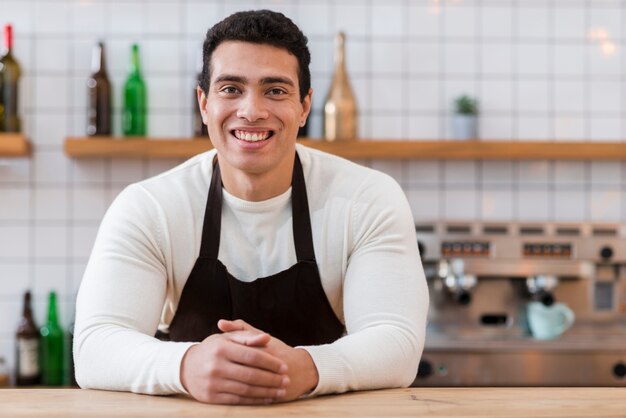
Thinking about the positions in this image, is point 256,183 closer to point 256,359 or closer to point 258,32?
point 258,32

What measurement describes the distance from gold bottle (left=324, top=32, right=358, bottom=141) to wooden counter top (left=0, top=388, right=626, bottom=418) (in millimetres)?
1850

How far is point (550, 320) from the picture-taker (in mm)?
2857

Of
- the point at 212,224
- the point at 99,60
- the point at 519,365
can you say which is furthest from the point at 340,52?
the point at 212,224

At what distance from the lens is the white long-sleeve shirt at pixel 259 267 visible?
1.26 metres

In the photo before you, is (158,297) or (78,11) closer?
(158,297)

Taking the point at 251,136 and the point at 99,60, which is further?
the point at 99,60

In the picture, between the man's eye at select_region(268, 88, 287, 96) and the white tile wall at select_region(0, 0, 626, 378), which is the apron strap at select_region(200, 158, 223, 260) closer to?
the man's eye at select_region(268, 88, 287, 96)

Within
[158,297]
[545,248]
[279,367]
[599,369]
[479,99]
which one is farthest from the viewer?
[479,99]

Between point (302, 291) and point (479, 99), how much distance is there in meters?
1.81

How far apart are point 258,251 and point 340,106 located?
1.52m

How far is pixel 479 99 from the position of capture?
10.4 feet

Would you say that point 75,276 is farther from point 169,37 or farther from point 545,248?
point 545,248

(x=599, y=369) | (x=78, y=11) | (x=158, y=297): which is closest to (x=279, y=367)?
(x=158, y=297)

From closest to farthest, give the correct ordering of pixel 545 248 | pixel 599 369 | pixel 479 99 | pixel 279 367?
pixel 279 367 < pixel 599 369 < pixel 545 248 < pixel 479 99
